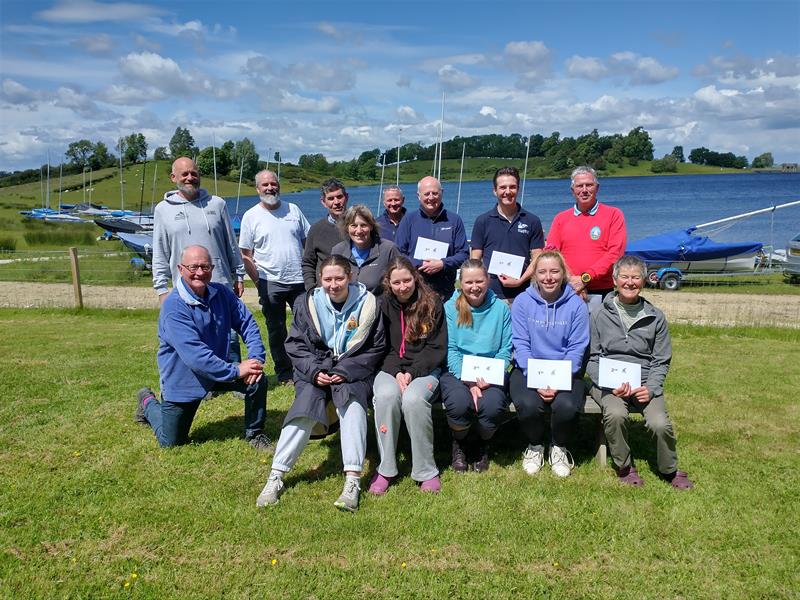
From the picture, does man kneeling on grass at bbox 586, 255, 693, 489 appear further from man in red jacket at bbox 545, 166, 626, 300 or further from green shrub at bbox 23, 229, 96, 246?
green shrub at bbox 23, 229, 96, 246

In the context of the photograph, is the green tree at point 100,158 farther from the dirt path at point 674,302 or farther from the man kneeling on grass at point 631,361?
the man kneeling on grass at point 631,361

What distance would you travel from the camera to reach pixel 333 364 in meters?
4.58

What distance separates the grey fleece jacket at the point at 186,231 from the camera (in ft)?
18.4

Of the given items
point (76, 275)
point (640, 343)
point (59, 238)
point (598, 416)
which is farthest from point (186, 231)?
point (59, 238)

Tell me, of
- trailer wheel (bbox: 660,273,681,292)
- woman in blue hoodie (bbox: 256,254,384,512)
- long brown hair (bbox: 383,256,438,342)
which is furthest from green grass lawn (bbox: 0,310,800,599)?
trailer wheel (bbox: 660,273,681,292)

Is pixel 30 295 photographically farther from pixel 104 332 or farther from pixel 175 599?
pixel 175 599

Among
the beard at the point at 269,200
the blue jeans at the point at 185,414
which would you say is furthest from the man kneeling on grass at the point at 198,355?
the beard at the point at 269,200

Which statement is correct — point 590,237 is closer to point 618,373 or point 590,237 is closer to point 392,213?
point 618,373

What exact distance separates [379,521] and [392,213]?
3.05 meters

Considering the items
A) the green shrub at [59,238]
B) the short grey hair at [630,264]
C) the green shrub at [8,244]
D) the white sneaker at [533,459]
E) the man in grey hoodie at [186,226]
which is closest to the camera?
the short grey hair at [630,264]

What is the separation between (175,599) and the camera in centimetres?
320

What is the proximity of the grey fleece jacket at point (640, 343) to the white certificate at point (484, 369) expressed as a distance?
2.30 feet

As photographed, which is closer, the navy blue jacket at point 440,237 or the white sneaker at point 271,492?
the white sneaker at point 271,492

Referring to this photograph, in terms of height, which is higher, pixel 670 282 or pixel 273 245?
pixel 273 245
